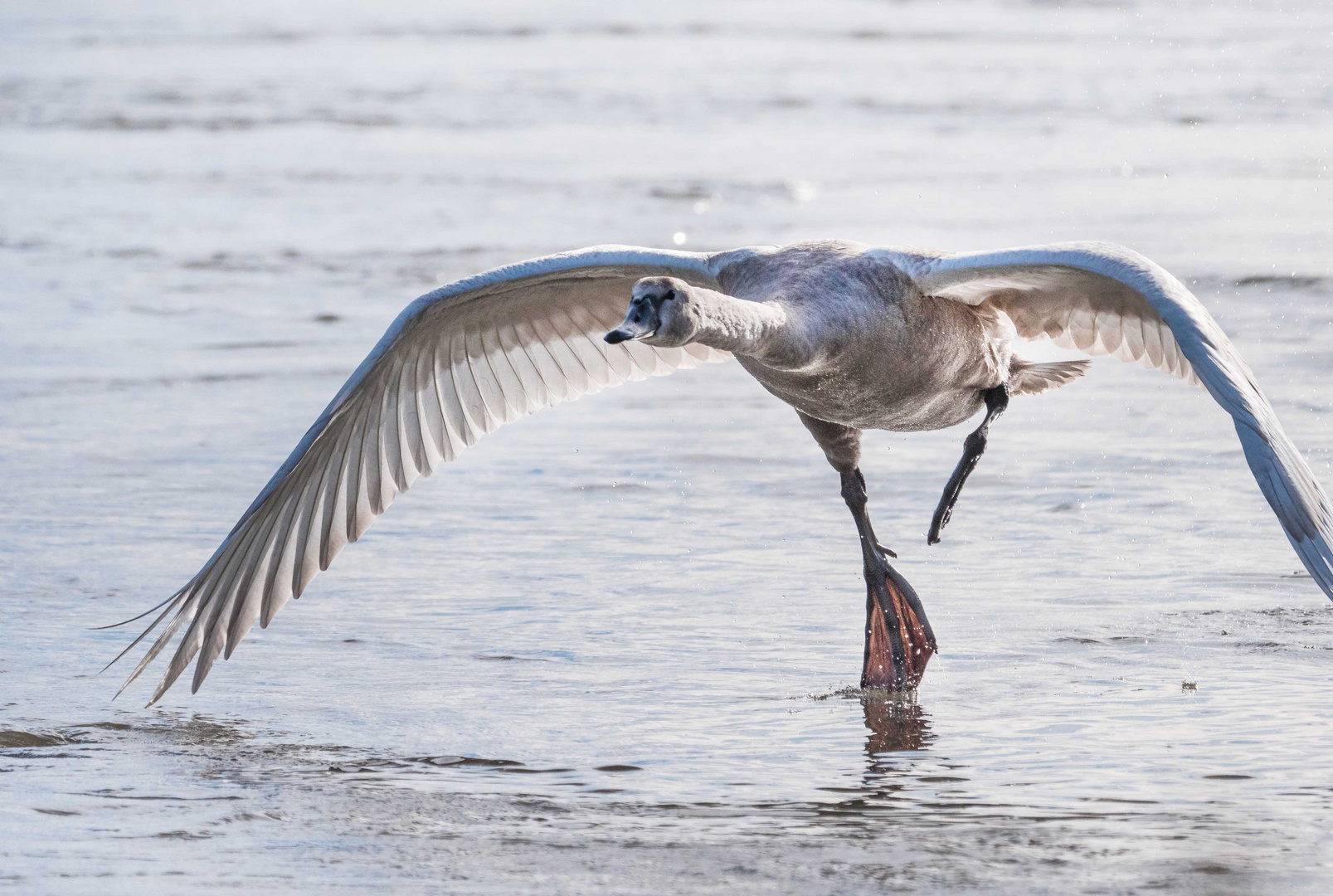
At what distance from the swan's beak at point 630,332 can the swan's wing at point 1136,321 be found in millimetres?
1685

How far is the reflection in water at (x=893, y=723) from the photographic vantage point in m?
5.90

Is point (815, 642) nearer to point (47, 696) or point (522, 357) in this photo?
point (522, 357)

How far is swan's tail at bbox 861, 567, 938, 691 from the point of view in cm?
650

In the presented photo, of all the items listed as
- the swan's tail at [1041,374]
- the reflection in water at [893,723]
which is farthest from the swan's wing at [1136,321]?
the reflection in water at [893,723]

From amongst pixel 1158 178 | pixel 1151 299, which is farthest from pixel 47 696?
pixel 1158 178

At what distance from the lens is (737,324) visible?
5.59 m

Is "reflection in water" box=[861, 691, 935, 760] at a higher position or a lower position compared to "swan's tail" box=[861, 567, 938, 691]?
lower

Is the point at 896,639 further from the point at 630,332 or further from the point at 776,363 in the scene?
the point at 630,332

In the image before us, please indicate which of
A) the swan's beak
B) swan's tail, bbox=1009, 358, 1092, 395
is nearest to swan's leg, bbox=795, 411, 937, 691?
swan's tail, bbox=1009, 358, 1092, 395

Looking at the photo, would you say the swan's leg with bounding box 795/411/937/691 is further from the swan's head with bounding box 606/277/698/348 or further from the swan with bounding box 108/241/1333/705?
the swan's head with bounding box 606/277/698/348

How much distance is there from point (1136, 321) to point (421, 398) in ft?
9.12

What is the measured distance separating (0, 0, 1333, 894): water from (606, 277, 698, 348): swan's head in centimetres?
129

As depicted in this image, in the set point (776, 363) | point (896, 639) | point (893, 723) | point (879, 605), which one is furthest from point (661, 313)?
point (879, 605)

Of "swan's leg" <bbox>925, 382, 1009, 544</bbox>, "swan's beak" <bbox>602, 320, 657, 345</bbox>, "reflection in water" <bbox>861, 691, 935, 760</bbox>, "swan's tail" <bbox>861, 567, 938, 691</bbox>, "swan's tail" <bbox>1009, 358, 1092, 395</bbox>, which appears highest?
"swan's beak" <bbox>602, 320, 657, 345</bbox>
